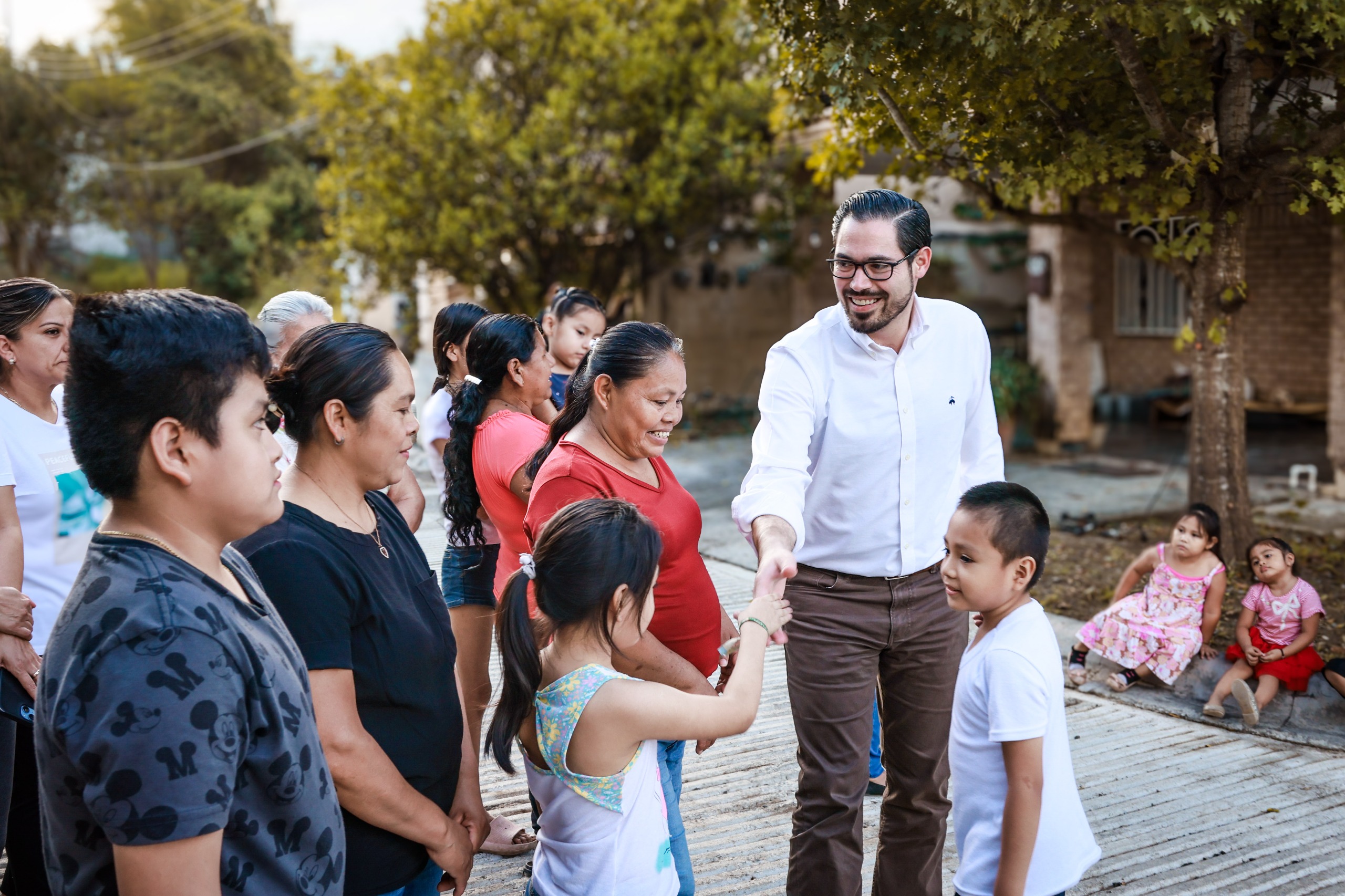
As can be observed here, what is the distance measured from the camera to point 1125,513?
9.05 meters

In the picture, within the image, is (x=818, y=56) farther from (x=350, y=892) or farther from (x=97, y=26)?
(x=97, y=26)

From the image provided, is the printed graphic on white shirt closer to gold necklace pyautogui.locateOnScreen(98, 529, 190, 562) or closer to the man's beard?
gold necklace pyautogui.locateOnScreen(98, 529, 190, 562)

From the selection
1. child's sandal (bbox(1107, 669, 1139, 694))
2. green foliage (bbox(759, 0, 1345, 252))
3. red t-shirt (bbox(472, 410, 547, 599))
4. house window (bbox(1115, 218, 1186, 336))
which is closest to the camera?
red t-shirt (bbox(472, 410, 547, 599))

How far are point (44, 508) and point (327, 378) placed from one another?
1.37 meters

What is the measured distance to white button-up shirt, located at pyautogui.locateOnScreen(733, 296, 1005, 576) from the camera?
293cm

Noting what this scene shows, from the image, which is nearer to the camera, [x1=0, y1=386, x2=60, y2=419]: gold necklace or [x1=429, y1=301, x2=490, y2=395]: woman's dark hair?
[x1=0, y1=386, x2=60, y2=419]: gold necklace

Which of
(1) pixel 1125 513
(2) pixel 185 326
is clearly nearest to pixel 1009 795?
(2) pixel 185 326

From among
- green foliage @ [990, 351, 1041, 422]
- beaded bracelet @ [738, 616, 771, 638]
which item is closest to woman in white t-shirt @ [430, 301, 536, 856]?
beaded bracelet @ [738, 616, 771, 638]

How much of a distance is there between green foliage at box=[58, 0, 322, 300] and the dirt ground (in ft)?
69.0

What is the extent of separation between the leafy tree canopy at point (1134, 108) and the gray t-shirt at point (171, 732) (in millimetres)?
3988

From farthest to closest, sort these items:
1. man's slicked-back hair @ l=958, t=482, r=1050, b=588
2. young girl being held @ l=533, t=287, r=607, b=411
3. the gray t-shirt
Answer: young girl being held @ l=533, t=287, r=607, b=411 < man's slicked-back hair @ l=958, t=482, r=1050, b=588 < the gray t-shirt

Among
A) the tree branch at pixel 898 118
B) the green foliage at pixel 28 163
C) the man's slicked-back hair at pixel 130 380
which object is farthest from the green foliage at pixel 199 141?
the man's slicked-back hair at pixel 130 380

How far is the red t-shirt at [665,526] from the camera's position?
8.80 feet

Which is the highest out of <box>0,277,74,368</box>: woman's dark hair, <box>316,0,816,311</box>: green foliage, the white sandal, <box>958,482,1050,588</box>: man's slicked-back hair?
<box>316,0,816,311</box>: green foliage
